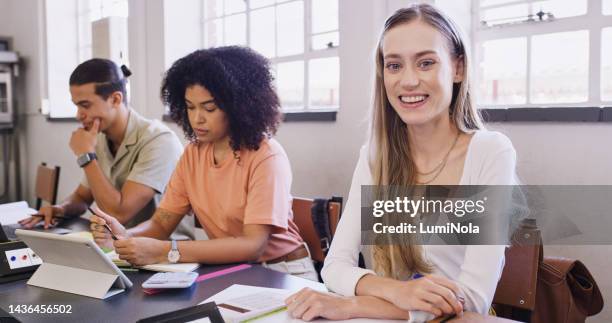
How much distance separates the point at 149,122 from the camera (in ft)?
8.45

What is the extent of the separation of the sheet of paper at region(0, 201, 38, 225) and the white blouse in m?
1.56

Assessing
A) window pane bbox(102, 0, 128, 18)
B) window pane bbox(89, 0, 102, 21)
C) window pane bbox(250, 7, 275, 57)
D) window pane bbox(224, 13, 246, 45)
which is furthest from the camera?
window pane bbox(89, 0, 102, 21)

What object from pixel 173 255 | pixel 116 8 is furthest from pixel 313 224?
pixel 116 8

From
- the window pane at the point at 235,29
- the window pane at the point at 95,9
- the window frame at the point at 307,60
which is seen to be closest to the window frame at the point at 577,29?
the window frame at the point at 307,60

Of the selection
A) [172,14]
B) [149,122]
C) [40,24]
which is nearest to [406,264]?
[149,122]

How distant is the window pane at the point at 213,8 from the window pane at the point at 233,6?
74 millimetres

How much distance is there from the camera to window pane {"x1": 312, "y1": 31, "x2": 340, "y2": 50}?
3106mm

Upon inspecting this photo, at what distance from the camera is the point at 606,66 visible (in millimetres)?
2059

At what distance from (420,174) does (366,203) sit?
0.53 feet

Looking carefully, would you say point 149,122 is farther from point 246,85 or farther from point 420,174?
point 420,174

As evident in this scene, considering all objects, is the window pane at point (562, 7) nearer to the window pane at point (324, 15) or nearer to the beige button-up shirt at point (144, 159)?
the window pane at point (324, 15)

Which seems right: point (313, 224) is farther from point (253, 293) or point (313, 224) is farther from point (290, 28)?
point (290, 28)

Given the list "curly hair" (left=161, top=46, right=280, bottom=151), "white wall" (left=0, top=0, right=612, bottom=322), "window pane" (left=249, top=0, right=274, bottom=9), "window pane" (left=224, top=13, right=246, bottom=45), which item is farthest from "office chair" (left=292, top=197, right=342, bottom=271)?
"window pane" (left=224, top=13, right=246, bottom=45)

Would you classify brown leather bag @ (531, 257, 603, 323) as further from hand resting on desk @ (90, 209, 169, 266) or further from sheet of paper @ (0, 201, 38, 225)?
sheet of paper @ (0, 201, 38, 225)
